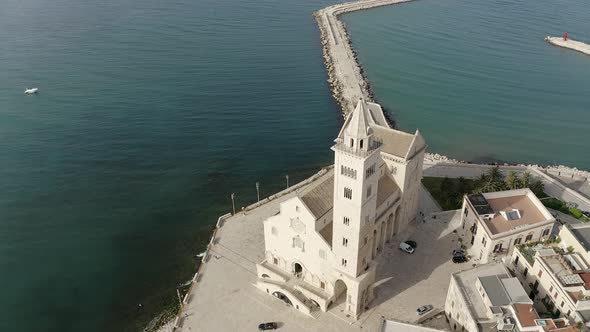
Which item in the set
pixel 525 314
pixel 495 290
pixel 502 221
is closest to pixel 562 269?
pixel 495 290

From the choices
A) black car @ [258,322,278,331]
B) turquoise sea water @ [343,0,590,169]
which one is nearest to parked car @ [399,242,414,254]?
black car @ [258,322,278,331]

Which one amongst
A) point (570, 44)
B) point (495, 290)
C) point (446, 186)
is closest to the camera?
point (495, 290)

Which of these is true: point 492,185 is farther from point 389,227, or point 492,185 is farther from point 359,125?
point 359,125

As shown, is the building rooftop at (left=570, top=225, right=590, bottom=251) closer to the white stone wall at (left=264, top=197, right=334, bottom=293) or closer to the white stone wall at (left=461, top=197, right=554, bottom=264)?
the white stone wall at (left=461, top=197, right=554, bottom=264)

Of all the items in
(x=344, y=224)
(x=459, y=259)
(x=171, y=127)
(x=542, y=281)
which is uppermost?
(x=344, y=224)

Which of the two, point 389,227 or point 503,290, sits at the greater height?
→ point 503,290

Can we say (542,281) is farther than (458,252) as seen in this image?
No

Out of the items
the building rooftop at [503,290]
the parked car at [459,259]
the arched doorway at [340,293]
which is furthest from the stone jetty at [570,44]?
the arched doorway at [340,293]
